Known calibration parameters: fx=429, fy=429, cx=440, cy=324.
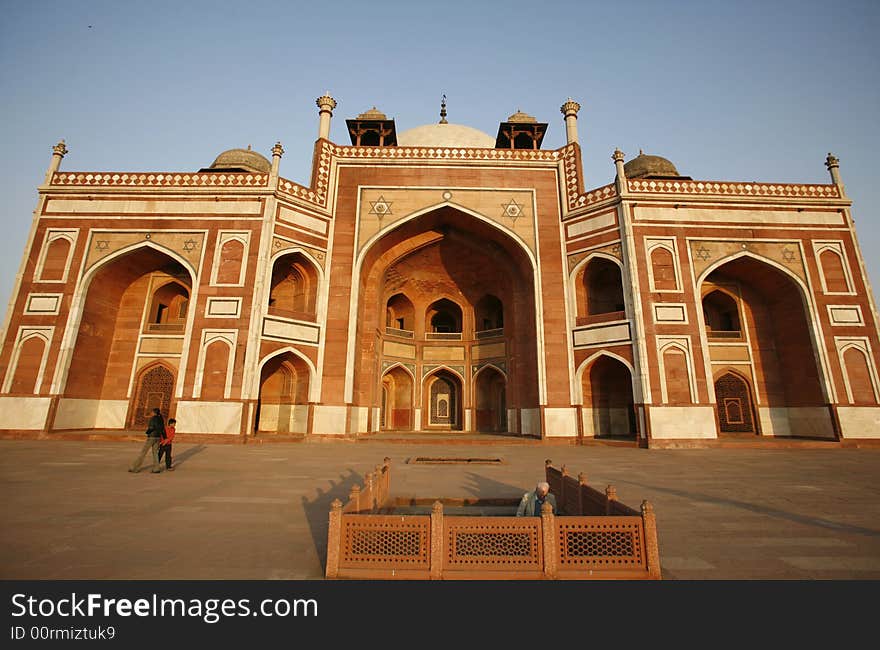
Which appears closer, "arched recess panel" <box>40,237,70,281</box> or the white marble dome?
"arched recess panel" <box>40,237,70,281</box>

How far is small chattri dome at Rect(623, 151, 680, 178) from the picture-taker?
1896cm

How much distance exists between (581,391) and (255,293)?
11.3 meters

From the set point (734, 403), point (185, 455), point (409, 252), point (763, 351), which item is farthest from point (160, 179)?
point (763, 351)

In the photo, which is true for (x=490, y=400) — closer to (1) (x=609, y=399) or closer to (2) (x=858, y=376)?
(1) (x=609, y=399)

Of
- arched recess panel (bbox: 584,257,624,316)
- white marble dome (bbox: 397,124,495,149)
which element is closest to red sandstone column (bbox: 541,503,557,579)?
arched recess panel (bbox: 584,257,624,316)

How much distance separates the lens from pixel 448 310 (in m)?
22.7

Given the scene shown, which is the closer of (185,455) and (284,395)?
(185,455)

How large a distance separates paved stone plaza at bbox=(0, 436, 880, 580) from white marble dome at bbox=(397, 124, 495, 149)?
17784 mm

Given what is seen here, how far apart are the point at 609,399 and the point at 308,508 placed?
43.0 ft

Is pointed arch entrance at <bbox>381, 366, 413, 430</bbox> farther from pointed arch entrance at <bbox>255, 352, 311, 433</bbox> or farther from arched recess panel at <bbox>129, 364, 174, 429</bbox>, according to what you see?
arched recess panel at <bbox>129, 364, 174, 429</bbox>
